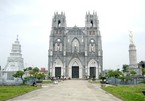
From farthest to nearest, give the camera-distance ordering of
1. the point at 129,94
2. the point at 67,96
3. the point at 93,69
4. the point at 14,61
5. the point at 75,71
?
the point at 75,71
the point at 93,69
the point at 14,61
the point at 129,94
the point at 67,96

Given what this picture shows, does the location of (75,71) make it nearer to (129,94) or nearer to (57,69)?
(57,69)

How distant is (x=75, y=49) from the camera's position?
90.9 metres

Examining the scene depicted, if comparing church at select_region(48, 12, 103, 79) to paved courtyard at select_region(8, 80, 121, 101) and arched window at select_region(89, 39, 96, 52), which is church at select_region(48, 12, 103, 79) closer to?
arched window at select_region(89, 39, 96, 52)

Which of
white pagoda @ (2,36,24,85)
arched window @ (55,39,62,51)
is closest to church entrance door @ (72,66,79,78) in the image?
arched window @ (55,39,62,51)

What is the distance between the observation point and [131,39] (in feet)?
288

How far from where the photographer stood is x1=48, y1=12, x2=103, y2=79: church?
3462 inches

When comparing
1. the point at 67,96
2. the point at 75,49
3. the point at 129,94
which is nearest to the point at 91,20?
the point at 75,49

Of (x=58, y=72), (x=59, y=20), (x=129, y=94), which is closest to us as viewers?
(x=129, y=94)

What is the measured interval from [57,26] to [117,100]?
76.1 metres

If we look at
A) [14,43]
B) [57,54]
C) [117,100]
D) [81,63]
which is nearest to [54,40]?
[57,54]

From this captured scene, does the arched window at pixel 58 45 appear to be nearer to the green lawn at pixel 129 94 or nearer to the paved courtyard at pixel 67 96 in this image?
the paved courtyard at pixel 67 96

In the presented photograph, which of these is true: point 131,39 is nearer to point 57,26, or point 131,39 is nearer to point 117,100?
point 57,26

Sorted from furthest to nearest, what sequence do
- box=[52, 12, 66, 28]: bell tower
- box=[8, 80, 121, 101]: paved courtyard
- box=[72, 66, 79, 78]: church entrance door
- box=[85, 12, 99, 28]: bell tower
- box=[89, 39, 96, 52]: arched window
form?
box=[85, 12, 99, 28]: bell tower
box=[52, 12, 66, 28]: bell tower
box=[89, 39, 96, 52]: arched window
box=[72, 66, 79, 78]: church entrance door
box=[8, 80, 121, 101]: paved courtyard

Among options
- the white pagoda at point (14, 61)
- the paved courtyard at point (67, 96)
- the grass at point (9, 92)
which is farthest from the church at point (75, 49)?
the paved courtyard at point (67, 96)
